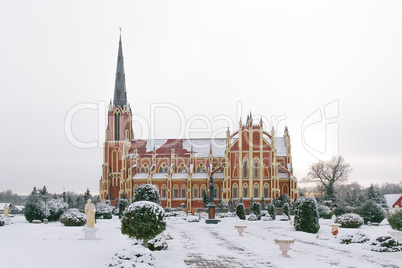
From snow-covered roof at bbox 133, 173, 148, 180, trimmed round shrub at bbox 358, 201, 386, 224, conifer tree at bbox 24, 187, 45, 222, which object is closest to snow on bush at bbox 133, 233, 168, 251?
conifer tree at bbox 24, 187, 45, 222

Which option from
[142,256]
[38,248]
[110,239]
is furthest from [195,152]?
[142,256]

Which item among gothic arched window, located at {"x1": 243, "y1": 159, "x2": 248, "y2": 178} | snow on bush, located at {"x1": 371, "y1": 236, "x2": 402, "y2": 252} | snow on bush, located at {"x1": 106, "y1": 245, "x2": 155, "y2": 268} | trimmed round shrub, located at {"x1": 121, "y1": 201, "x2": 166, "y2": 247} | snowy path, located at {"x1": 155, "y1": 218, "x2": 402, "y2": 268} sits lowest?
snowy path, located at {"x1": 155, "y1": 218, "x2": 402, "y2": 268}

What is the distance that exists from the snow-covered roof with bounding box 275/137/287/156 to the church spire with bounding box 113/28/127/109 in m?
26.5

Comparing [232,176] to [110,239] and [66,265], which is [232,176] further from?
[66,265]

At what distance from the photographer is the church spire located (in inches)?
2665

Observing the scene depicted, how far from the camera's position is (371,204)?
35656mm

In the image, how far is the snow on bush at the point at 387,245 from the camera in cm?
1647

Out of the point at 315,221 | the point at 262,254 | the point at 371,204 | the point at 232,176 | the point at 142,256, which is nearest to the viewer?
the point at 142,256

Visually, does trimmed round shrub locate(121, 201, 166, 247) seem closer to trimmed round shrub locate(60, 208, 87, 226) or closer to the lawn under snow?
the lawn under snow

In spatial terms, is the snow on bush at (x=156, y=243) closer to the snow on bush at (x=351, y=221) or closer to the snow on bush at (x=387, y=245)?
the snow on bush at (x=387, y=245)

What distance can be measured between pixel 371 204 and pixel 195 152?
35.3 metres

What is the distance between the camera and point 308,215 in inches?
1019

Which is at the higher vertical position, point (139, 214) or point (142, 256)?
point (139, 214)

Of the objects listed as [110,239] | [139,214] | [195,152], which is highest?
[195,152]
